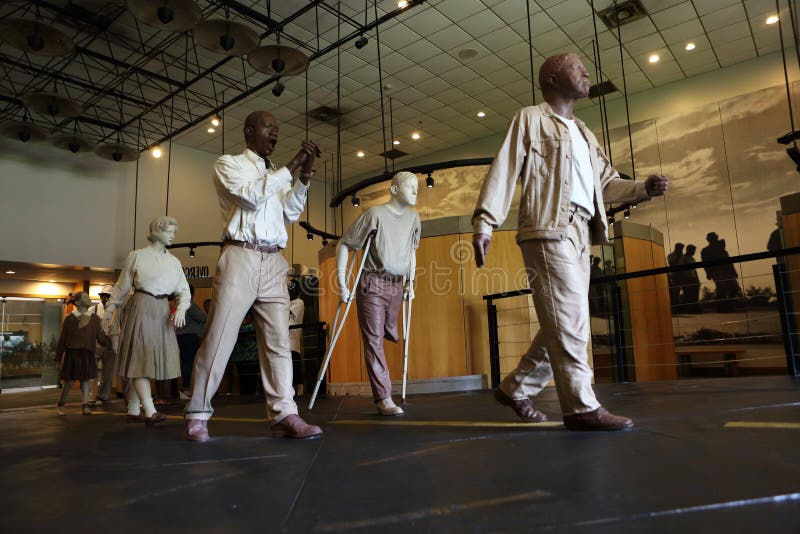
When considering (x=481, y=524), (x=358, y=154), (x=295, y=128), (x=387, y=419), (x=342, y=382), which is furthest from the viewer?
(x=358, y=154)

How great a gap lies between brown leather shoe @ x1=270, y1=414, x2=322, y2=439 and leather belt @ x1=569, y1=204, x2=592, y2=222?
1.48 metres

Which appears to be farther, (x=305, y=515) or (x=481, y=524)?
(x=305, y=515)

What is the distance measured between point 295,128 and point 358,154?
91.1 inches

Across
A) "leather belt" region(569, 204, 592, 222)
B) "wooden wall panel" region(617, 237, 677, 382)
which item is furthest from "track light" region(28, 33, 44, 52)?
"wooden wall panel" region(617, 237, 677, 382)

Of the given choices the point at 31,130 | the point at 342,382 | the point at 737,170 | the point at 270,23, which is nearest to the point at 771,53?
the point at 737,170

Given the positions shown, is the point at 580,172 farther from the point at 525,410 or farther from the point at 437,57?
the point at 437,57

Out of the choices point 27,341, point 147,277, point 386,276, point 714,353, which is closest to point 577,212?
point 386,276

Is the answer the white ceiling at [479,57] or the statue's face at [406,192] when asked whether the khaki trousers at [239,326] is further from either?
the white ceiling at [479,57]

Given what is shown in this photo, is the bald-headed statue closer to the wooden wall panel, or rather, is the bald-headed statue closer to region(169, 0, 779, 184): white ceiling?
the wooden wall panel

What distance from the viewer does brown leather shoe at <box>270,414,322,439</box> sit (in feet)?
8.04

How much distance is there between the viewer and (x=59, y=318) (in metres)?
15.8

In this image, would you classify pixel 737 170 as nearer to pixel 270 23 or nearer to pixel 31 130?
pixel 270 23

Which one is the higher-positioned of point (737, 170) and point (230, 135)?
point (230, 135)

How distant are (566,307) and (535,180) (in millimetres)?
570
